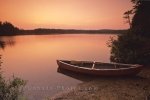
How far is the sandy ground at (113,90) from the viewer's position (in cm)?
1388

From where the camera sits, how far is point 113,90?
1548cm

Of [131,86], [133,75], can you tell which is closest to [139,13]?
[133,75]

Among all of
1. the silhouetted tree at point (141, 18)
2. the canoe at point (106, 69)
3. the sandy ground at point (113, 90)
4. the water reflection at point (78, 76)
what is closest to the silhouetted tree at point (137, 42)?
the silhouetted tree at point (141, 18)

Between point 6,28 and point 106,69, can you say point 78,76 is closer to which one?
point 106,69

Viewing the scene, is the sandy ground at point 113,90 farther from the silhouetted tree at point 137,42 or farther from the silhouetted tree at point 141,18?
the silhouetted tree at point 141,18

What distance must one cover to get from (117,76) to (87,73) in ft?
9.95

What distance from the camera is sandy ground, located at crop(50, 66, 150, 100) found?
1388 centimetres

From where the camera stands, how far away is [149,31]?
92.4 feet

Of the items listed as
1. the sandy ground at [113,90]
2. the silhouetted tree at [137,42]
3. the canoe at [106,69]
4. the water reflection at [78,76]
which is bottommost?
the water reflection at [78,76]

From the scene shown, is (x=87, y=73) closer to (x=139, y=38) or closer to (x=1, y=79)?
Answer: (x=139, y=38)

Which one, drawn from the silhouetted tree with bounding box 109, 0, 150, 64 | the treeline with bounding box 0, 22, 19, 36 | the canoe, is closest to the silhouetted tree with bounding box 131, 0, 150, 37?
the silhouetted tree with bounding box 109, 0, 150, 64

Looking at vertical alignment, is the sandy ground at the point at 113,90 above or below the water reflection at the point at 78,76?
above

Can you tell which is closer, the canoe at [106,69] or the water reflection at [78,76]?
the canoe at [106,69]

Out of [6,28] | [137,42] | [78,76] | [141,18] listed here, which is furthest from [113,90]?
[6,28]
